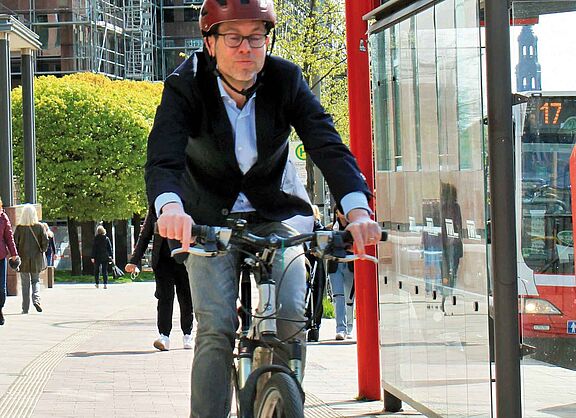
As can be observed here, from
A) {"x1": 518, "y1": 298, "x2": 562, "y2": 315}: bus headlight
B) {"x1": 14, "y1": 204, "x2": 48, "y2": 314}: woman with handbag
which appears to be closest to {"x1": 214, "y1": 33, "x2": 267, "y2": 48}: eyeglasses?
{"x1": 518, "y1": 298, "x2": 562, "y2": 315}: bus headlight

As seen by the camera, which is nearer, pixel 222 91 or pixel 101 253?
pixel 222 91

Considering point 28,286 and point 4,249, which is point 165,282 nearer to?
point 4,249

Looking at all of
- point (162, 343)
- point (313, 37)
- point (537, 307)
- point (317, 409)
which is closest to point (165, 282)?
point (162, 343)

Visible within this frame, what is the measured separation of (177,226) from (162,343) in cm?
881

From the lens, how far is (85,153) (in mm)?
51312

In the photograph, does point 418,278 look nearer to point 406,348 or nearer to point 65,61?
point 406,348

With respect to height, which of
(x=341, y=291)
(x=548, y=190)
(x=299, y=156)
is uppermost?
(x=299, y=156)

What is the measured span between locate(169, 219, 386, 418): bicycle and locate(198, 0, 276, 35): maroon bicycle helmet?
0.72 m

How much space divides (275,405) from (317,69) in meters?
20.3

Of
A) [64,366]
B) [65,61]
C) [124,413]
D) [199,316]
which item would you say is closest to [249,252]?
[199,316]

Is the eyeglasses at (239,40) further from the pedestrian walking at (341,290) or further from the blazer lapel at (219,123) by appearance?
the pedestrian walking at (341,290)

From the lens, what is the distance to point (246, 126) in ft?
14.4

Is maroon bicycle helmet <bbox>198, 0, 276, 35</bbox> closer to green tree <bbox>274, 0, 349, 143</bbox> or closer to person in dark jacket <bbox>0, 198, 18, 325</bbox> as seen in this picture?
person in dark jacket <bbox>0, 198, 18, 325</bbox>

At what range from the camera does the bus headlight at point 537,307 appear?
221 inches
